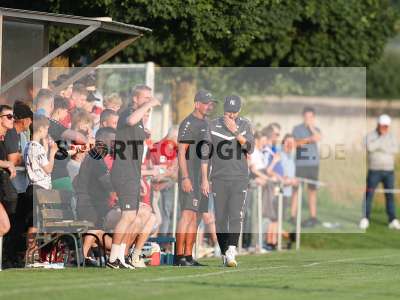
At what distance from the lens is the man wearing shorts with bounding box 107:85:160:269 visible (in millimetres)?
16531

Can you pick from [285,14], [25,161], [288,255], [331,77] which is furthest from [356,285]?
[331,77]

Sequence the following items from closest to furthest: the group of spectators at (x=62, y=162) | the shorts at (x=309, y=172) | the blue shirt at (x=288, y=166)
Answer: the group of spectators at (x=62, y=162), the blue shirt at (x=288, y=166), the shorts at (x=309, y=172)

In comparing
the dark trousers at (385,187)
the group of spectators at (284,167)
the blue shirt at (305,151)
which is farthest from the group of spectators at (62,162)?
the dark trousers at (385,187)

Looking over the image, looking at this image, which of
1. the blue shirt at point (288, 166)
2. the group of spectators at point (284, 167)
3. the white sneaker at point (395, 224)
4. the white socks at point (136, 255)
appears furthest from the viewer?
the white sneaker at point (395, 224)

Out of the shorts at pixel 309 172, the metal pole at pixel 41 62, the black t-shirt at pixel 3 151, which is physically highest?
the metal pole at pixel 41 62

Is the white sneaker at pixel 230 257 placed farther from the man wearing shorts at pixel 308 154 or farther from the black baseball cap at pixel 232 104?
the man wearing shorts at pixel 308 154

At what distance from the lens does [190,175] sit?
1780 centimetres

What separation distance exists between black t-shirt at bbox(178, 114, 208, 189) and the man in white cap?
992cm

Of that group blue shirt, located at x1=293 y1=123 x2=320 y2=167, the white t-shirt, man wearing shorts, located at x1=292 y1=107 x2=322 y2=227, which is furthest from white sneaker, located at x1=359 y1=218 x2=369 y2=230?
the white t-shirt

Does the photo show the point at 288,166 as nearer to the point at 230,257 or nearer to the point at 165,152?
the point at 165,152

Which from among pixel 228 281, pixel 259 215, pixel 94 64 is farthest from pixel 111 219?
pixel 259 215

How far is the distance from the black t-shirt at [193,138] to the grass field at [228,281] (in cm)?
139

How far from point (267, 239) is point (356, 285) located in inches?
363

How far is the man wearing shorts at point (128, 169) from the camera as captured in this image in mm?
16531
